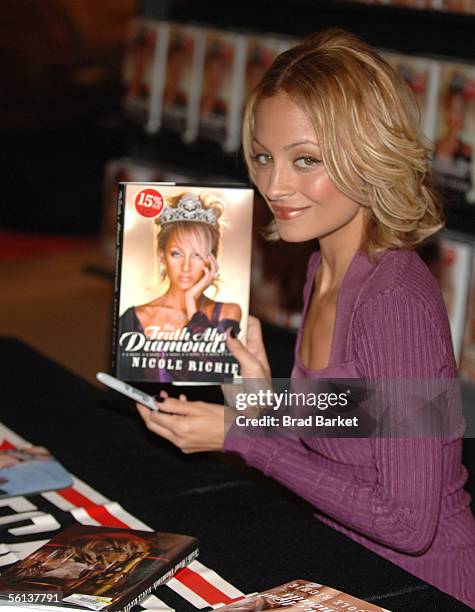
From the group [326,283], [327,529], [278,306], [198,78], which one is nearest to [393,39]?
[198,78]

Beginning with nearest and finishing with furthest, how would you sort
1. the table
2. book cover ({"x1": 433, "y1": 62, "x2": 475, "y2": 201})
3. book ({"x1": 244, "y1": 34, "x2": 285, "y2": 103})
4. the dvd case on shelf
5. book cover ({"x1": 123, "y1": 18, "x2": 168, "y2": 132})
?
the table
book cover ({"x1": 433, "y1": 62, "x2": 475, "y2": 201})
book ({"x1": 244, "y1": 34, "x2": 285, "y2": 103})
the dvd case on shelf
book cover ({"x1": 123, "y1": 18, "x2": 168, "y2": 132})

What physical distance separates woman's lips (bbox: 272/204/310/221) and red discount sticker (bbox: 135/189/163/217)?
0.20 m

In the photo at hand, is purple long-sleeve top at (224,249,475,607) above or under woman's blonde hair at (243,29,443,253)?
under

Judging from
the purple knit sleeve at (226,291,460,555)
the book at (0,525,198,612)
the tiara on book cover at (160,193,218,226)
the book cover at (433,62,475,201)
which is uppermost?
the book cover at (433,62,475,201)

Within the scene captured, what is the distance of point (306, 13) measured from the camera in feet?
12.4

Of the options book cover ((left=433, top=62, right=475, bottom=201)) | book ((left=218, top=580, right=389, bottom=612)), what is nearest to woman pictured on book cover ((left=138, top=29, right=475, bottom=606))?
book ((left=218, top=580, right=389, bottom=612))

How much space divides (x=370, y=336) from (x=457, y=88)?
4.87 ft

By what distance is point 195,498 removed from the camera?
1831mm

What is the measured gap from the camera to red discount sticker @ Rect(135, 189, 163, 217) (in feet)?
5.98

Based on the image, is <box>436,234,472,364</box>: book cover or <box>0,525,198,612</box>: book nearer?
<box>0,525,198,612</box>: book

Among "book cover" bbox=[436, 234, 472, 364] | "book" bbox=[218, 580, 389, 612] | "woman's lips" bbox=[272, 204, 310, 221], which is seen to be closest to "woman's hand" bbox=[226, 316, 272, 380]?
"woman's lips" bbox=[272, 204, 310, 221]

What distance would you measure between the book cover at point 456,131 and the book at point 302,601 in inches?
70.1

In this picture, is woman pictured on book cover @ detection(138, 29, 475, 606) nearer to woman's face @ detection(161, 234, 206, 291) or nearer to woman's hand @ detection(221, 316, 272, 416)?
woman's hand @ detection(221, 316, 272, 416)

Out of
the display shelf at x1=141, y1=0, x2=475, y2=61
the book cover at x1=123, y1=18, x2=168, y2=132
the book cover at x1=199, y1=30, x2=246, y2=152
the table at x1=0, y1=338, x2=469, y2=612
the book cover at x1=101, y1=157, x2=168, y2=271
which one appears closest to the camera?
the table at x1=0, y1=338, x2=469, y2=612
